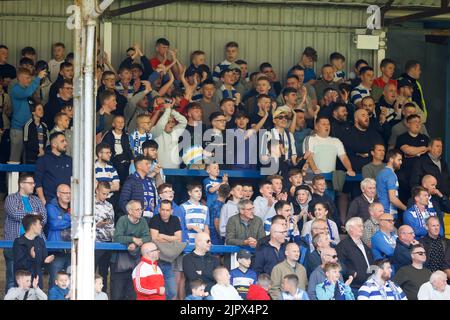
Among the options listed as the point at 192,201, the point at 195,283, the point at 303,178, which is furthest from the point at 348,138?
the point at 195,283

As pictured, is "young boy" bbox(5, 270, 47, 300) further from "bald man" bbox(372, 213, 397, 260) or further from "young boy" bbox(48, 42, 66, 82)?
"young boy" bbox(48, 42, 66, 82)

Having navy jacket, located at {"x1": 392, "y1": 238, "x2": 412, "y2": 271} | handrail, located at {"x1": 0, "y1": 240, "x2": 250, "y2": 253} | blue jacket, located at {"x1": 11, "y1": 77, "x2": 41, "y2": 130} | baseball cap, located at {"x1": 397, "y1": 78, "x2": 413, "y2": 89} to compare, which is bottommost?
navy jacket, located at {"x1": 392, "y1": 238, "x2": 412, "y2": 271}

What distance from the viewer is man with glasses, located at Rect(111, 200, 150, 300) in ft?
46.0

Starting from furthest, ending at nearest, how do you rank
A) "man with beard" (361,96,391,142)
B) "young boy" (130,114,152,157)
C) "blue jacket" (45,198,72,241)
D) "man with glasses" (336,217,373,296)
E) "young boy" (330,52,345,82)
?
1. "young boy" (330,52,345,82)
2. "man with beard" (361,96,391,142)
3. "young boy" (130,114,152,157)
4. "man with glasses" (336,217,373,296)
5. "blue jacket" (45,198,72,241)

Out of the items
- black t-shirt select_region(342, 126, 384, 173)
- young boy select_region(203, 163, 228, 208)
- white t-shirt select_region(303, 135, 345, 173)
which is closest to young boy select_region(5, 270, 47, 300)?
young boy select_region(203, 163, 228, 208)

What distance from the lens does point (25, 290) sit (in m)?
13.4

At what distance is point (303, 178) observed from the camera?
15.9 m

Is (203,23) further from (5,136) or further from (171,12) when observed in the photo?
(5,136)

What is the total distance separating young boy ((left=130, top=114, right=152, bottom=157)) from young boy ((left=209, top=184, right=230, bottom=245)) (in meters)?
1.21

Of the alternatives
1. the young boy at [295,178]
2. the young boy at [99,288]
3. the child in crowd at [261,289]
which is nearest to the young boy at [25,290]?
the young boy at [99,288]

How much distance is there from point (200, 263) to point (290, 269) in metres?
0.97

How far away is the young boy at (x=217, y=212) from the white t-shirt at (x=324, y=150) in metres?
1.57

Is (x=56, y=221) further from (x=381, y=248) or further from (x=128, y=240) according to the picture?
(x=381, y=248)

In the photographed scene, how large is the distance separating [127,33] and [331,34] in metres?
3.01
